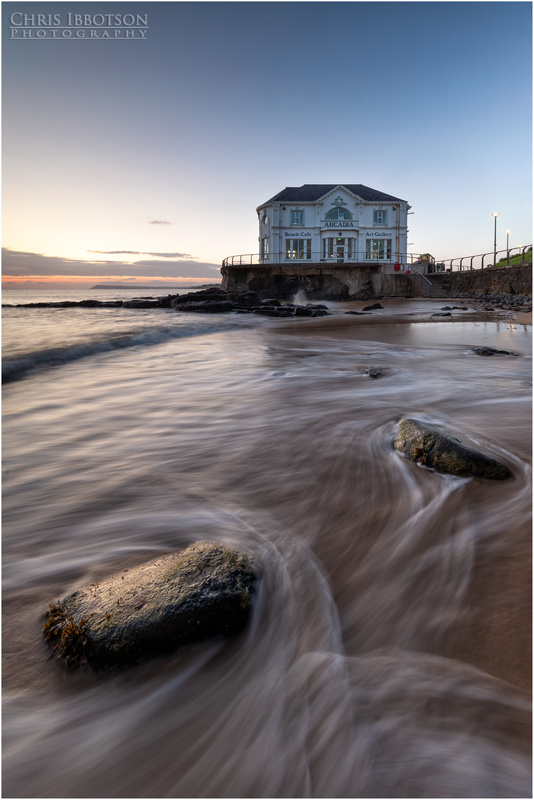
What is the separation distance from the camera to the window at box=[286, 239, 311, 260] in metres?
44.0

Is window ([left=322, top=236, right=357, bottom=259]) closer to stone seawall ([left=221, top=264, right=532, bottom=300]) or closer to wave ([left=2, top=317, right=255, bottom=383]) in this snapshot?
stone seawall ([left=221, top=264, right=532, bottom=300])

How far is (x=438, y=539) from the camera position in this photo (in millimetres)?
2135

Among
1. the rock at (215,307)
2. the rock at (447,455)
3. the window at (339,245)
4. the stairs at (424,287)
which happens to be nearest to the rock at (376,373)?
the rock at (447,455)

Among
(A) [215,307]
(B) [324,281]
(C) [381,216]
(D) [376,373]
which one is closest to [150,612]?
(D) [376,373]

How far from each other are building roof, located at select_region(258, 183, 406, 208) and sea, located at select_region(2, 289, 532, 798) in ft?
144

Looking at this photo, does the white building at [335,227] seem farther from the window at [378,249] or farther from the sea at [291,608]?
the sea at [291,608]

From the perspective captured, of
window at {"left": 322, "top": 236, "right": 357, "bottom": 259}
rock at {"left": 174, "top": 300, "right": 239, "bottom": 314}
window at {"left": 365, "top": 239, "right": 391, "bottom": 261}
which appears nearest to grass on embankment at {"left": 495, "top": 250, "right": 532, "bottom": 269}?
window at {"left": 365, "top": 239, "right": 391, "bottom": 261}

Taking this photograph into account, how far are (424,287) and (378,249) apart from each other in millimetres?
15306

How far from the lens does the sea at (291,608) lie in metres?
1.21

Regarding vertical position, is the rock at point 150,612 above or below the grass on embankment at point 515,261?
below

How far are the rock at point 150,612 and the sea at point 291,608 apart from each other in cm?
5

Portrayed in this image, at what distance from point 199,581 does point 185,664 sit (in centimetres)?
27

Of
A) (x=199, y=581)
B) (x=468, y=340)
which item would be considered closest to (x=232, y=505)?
(x=199, y=581)

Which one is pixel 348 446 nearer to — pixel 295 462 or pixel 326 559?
pixel 295 462
